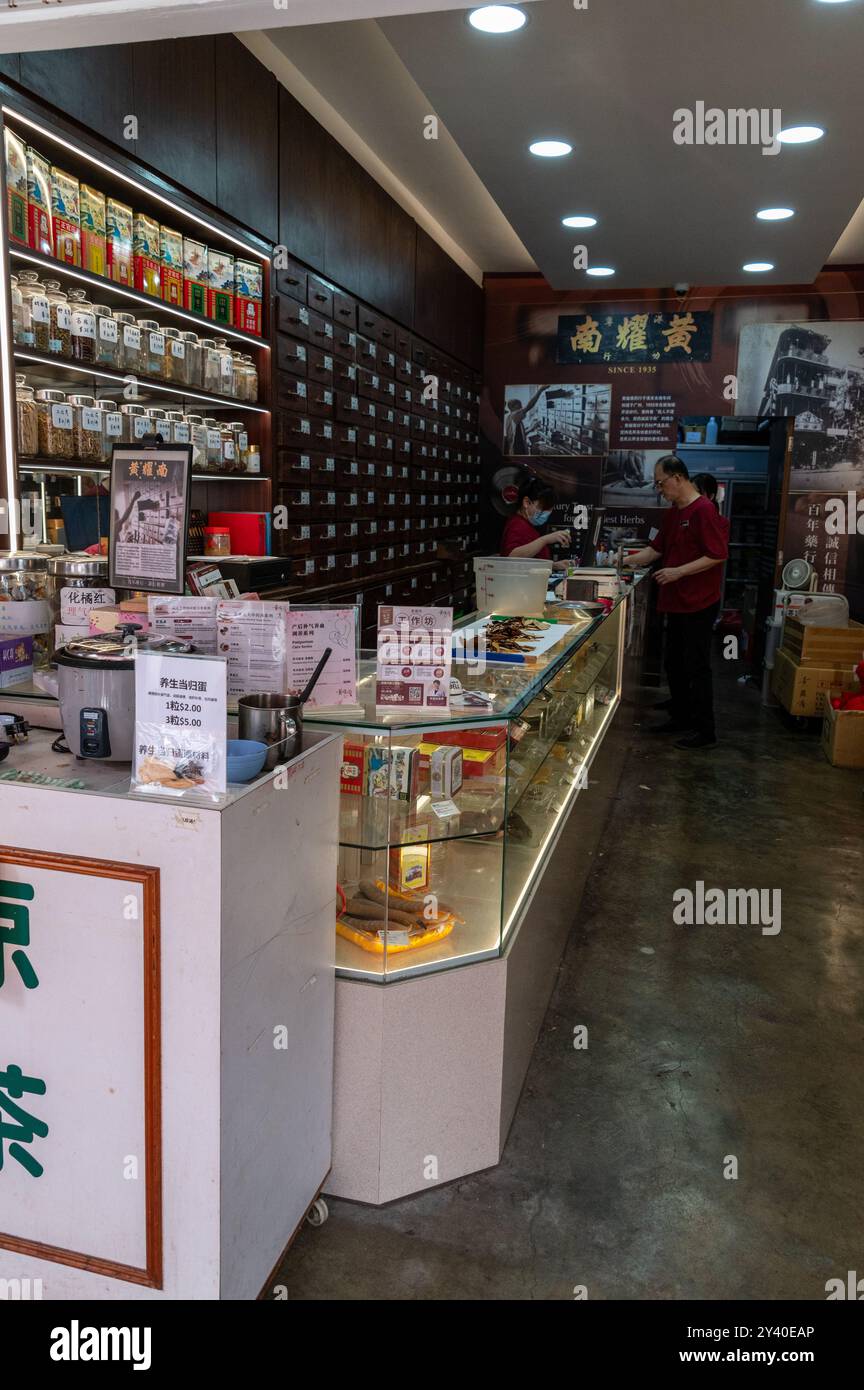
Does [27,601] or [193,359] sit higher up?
[193,359]

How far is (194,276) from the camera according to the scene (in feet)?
13.4

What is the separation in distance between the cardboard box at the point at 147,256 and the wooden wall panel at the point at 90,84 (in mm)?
251

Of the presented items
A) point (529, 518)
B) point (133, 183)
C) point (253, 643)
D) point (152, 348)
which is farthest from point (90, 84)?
point (529, 518)

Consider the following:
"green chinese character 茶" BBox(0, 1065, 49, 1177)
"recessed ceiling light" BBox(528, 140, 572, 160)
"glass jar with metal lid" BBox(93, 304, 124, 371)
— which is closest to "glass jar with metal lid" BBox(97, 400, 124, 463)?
"glass jar with metal lid" BBox(93, 304, 124, 371)

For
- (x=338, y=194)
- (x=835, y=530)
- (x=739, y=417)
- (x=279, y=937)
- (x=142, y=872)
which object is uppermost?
(x=338, y=194)

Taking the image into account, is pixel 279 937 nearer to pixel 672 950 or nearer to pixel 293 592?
pixel 672 950

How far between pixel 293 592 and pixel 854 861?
9.41ft

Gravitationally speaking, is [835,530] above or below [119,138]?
below

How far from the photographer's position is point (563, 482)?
9.51m

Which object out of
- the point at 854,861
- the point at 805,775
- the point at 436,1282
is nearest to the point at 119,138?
the point at 436,1282

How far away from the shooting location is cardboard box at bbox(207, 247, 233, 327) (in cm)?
423

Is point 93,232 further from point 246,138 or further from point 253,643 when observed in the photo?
point 253,643

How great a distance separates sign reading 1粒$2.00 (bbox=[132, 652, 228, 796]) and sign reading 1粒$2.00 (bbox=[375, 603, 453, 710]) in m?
0.64

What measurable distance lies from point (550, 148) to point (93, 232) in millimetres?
2533
